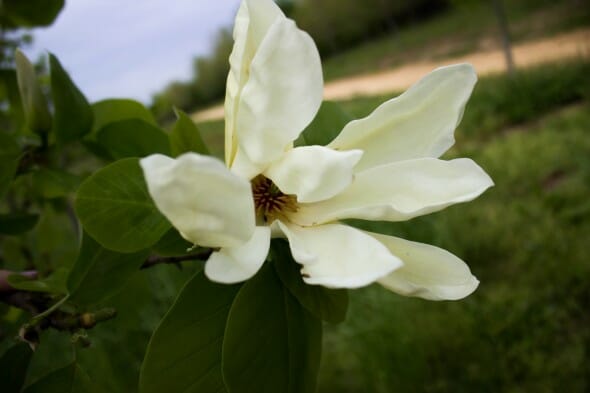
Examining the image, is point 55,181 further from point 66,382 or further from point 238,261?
point 238,261

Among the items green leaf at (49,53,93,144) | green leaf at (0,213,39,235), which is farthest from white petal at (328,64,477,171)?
green leaf at (0,213,39,235)

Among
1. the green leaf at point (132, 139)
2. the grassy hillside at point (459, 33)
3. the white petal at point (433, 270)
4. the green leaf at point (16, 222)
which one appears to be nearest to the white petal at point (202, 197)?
the white petal at point (433, 270)

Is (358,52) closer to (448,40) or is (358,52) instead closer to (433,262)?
(448,40)

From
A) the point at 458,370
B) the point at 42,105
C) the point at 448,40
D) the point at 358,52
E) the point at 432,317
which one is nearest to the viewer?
the point at 42,105

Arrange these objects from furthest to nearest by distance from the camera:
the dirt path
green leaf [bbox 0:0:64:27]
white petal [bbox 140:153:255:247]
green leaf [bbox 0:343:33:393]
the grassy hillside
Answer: the grassy hillside < the dirt path < green leaf [bbox 0:0:64:27] < green leaf [bbox 0:343:33:393] < white petal [bbox 140:153:255:247]

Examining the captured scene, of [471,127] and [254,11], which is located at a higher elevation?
[254,11]

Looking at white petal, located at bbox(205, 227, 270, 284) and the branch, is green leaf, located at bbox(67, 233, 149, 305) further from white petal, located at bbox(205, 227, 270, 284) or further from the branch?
white petal, located at bbox(205, 227, 270, 284)

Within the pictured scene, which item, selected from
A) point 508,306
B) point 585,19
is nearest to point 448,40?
point 585,19

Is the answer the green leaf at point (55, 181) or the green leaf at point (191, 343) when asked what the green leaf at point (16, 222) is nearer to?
the green leaf at point (55, 181)
